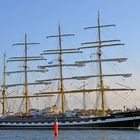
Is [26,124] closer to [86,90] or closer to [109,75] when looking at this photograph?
[86,90]

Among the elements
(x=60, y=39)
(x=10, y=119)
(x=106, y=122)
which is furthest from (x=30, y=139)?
(x=60, y=39)

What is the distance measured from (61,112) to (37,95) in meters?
9.02

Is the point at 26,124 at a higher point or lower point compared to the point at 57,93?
lower

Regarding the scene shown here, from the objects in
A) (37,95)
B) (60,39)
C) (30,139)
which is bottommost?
(30,139)

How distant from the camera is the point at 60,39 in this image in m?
95.4

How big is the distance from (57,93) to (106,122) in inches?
790

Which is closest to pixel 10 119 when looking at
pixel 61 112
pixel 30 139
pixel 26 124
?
pixel 26 124

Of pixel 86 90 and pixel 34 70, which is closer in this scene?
pixel 86 90

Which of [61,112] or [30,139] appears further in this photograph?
[61,112]

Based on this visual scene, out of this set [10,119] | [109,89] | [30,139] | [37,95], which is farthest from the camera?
[37,95]

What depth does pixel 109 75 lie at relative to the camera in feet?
275

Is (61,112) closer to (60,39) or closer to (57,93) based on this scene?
(57,93)

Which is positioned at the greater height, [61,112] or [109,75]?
[109,75]

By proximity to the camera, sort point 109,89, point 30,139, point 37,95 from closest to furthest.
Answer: point 30,139, point 109,89, point 37,95
